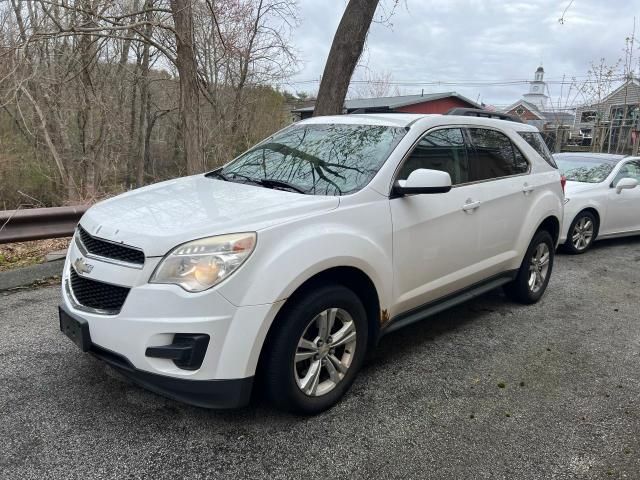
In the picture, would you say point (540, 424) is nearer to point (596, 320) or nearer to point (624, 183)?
point (596, 320)

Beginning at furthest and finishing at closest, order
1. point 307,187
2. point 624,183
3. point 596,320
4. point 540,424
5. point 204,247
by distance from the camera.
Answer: point 624,183, point 596,320, point 307,187, point 540,424, point 204,247

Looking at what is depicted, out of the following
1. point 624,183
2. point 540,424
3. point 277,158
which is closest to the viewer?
point 540,424

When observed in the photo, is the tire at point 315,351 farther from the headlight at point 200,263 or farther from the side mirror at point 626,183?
the side mirror at point 626,183

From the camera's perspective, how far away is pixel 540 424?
2.85m

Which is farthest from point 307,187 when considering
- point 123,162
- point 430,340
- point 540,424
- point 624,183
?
point 123,162

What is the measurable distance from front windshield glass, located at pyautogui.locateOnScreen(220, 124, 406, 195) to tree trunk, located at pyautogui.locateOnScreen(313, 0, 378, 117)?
4027 mm

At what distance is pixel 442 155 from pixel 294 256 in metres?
1.68

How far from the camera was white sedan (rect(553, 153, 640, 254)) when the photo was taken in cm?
711

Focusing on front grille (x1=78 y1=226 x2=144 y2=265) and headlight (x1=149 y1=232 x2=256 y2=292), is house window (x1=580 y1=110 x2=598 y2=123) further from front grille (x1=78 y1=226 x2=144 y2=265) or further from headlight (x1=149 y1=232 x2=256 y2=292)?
front grille (x1=78 y1=226 x2=144 y2=265)

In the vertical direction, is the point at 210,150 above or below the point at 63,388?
above

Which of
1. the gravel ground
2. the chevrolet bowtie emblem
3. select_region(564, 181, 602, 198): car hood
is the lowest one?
the gravel ground

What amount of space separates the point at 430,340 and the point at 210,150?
1039 cm

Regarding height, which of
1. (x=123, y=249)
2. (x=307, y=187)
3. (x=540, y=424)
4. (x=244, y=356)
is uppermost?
(x=307, y=187)

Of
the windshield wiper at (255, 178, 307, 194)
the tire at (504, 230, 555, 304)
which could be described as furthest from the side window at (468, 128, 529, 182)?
the windshield wiper at (255, 178, 307, 194)
